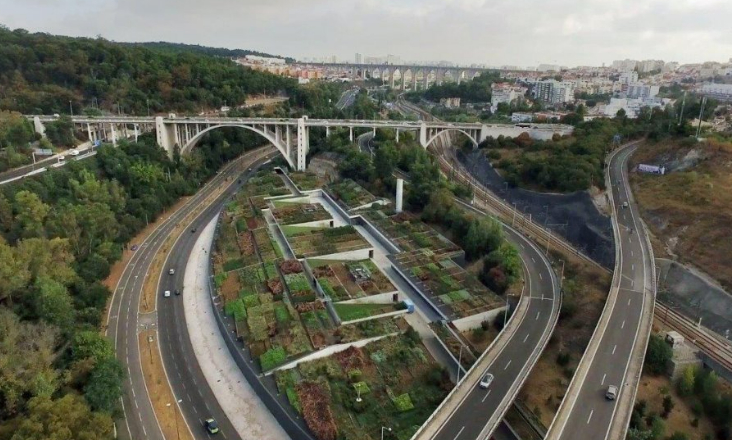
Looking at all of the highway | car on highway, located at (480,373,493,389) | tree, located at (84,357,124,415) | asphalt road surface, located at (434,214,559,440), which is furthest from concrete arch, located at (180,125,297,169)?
car on highway, located at (480,373,493,389)

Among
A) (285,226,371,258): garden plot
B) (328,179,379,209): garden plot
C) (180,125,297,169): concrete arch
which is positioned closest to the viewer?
(285,226,371,258): garden plot

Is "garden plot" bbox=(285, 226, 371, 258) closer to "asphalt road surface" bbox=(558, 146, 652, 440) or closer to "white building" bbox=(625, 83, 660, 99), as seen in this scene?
"asphalt road surface" bbox=(558, 146, 652, 440)

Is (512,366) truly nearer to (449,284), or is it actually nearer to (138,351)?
(449,284)

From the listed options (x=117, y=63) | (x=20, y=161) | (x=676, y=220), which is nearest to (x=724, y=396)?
(x=676, y=220)

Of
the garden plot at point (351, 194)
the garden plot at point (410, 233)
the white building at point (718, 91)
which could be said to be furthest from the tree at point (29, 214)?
the white building at point (718, 91)

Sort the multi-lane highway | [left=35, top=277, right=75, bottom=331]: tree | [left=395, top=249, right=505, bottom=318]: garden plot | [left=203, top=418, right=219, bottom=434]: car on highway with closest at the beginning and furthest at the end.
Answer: the multi-lane highway < [left=203, top=418, right=219, bottom=434]: car on highway < [left=35, top=277, right=75, bottom=331]: tree < [left=395, top=249, right=505, bottom=318]: garden plot

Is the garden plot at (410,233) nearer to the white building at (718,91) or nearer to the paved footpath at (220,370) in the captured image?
the paved footpath at (220,370)

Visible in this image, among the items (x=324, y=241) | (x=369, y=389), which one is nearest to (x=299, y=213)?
(x=324, y=241)
